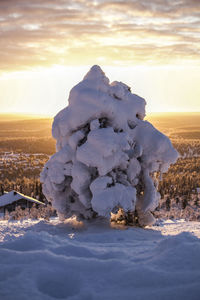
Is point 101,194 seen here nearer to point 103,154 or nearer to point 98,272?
point 103,154

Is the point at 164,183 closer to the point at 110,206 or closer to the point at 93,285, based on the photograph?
the point at 110,206

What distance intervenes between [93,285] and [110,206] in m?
6.49

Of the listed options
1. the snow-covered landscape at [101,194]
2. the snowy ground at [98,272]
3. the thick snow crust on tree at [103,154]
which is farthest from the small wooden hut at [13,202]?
the snowy ground at [98,272]

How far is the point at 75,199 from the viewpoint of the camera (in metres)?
13.2

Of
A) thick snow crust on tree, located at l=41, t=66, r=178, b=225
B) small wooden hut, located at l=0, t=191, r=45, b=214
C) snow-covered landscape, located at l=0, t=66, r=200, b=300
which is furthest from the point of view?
small wooden hut, located at l=0, t=191, r=45, b=214

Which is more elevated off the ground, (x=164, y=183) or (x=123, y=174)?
(x=123, y=174)

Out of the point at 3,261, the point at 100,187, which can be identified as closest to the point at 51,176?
the point at 100,187

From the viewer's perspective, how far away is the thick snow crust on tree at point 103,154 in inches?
462

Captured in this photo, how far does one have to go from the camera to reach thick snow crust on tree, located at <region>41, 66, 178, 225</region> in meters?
11.7

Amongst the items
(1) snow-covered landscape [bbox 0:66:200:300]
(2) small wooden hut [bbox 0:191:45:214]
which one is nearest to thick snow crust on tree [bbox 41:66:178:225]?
(1) snow-covered landscape [bbox 0:66:200:300]

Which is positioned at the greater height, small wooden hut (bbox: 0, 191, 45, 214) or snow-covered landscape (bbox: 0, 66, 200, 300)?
snow-covered landscape (bbox: 0, 66, 200, 300)

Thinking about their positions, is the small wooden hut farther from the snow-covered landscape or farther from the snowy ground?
the snowy ground

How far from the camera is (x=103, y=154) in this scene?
11.7 metres

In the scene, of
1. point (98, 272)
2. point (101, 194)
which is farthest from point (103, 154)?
point (98, 272)
